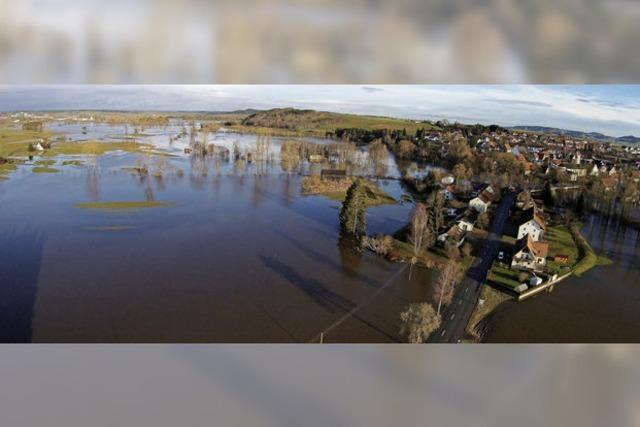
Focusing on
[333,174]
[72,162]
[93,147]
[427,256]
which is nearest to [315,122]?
[333,174]

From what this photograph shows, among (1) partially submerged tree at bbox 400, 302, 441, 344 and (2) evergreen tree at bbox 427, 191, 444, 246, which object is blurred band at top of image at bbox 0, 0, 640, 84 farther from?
(1) partially submerged tree at bbox 400, 302, 441, 344

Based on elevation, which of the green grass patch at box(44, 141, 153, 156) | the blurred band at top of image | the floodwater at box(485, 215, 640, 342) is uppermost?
the blurred band at top of image

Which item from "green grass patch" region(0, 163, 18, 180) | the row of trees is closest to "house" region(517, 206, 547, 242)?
the row of trees

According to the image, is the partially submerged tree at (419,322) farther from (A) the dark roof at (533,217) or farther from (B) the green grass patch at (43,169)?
(B) the green grass patch at (43,169)

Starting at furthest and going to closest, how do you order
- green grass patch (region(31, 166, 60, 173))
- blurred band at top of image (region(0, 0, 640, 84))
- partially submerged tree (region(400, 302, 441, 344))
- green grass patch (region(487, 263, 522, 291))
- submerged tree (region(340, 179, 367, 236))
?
submerged tree (region(340, 179, 367, 236)) < green grass patch (region(487, 263, 522, 291)) < green grass patch (region(31, 166, 60, 173)) < partially submerged tree (region(400, 302, 441, 344)) < blurred band at top of image (region(0, 0, 640, 84))

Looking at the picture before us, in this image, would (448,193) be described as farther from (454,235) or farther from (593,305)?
(593,305)

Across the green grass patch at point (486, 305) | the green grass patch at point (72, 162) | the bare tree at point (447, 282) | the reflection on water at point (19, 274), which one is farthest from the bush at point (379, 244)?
the reflection on water at point (19, 274)
